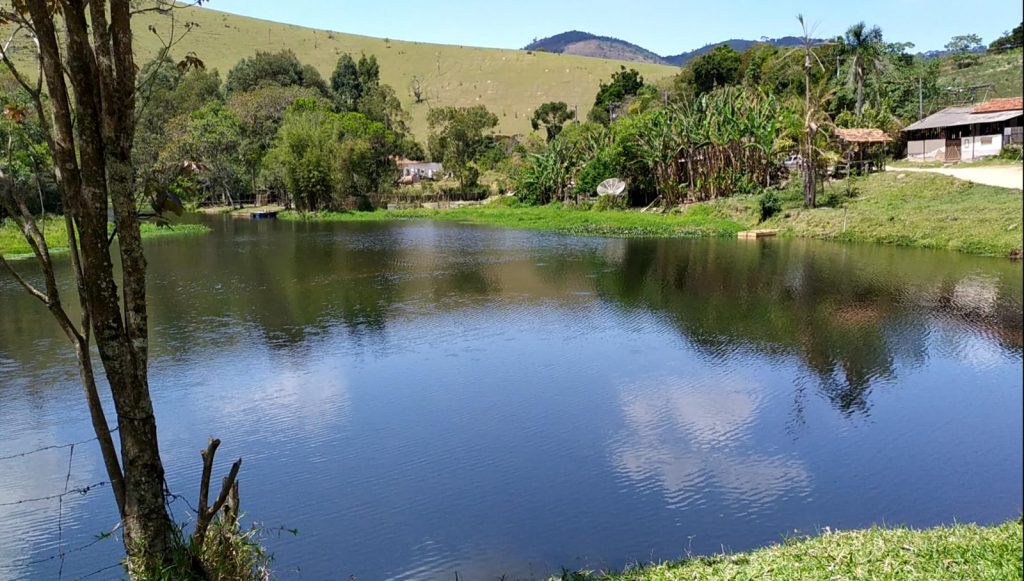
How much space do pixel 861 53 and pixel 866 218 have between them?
1726 cm

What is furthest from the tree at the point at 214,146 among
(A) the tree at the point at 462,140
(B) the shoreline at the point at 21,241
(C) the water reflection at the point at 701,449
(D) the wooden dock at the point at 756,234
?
(C) the water reflection at the point at 701,449

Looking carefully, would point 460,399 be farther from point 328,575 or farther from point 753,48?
point 753,48

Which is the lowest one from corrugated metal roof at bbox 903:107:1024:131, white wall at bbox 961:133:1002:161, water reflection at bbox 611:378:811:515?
water reflection at bbox 611:378:811:515

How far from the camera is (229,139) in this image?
52219mm

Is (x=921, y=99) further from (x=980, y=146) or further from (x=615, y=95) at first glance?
(x=615, y=95)

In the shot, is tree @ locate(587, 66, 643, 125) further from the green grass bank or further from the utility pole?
the green grass bank

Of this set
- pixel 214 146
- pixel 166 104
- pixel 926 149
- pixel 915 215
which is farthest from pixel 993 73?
pixel 166 104

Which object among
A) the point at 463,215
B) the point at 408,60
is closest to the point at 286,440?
the point at 463,215

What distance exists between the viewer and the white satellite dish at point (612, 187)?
3881 cm

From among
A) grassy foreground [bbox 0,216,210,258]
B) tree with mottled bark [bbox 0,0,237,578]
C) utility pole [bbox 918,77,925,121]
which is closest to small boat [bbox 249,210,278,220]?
grassy foreground [bbox 0,216,210,258]

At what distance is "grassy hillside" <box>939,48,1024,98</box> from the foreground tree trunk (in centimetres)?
371

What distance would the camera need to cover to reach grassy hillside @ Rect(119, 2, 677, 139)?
289 ft

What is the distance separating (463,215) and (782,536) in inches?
1577

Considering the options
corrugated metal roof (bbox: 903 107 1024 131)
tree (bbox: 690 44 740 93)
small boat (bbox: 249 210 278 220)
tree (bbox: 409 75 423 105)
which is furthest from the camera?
tree (bbox: 409 75 423 105)
